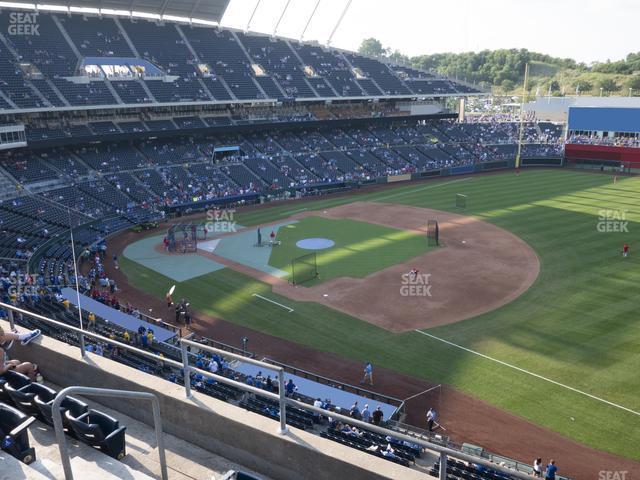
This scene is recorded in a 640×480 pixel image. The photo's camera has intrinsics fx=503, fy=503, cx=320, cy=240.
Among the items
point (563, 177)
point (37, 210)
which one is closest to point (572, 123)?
point (563, 177)

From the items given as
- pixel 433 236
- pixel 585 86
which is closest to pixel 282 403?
pixel 433 236

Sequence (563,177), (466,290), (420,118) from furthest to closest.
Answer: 1. (420,118)
2. (563,177)
3. (466,290)

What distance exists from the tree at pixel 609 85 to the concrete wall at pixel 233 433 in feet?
541

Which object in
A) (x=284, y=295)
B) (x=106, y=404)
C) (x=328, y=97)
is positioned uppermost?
(x=328, y=97)

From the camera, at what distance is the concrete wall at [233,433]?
5.78 metres

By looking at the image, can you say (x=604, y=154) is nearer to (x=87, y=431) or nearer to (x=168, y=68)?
(x=168, y=68)

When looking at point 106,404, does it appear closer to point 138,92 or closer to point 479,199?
point 479,199

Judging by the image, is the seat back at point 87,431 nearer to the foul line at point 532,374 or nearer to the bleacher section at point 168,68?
the foul line at point 532,374

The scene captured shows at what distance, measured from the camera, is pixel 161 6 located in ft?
229

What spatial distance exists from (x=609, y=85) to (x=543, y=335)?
147130 mm

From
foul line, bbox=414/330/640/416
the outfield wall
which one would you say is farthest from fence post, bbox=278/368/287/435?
the outfield wall

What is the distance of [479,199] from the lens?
56.8 metres

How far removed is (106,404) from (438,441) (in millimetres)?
12436

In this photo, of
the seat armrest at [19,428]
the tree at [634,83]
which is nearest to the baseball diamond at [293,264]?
the seat armrest at [19,428]
